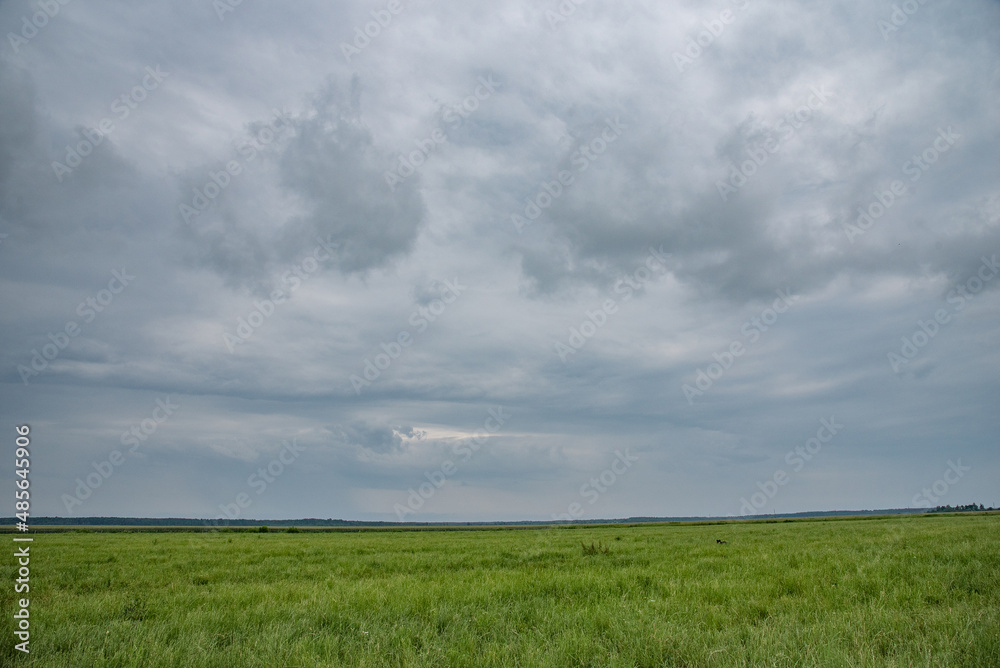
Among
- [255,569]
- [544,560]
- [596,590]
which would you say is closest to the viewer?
[596,590]

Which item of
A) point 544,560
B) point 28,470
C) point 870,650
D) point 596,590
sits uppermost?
point 28,470

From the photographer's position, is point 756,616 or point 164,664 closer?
point 164,664

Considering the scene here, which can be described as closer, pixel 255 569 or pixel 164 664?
pixel 164 664

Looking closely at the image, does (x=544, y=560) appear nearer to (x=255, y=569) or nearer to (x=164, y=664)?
(x=255, y=569)

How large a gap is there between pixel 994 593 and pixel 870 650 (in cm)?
499

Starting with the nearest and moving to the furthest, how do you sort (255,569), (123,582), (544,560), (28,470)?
(28,470) < (123,582) < (255,569) < (544,560)

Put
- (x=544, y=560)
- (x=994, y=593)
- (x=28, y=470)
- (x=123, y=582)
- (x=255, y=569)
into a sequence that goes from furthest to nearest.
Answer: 1. (x=544, y=560)
2. (x=255, y=569)
3. (x=123, y=582)
4. (x=994, y=593)
5. (x=28, y=470)

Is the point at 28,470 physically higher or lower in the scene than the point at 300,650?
higher

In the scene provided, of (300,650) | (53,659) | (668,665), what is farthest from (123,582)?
(668,665)

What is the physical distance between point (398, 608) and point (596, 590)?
3812 mm

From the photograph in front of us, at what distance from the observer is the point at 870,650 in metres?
5.82

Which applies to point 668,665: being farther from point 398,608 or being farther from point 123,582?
point 123,582

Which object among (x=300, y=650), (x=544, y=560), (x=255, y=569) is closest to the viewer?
(x=300, y=650)

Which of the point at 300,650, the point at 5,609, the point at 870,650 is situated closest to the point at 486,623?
the point at 300,650
